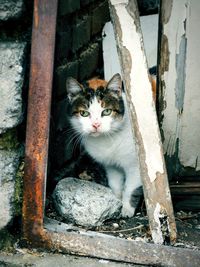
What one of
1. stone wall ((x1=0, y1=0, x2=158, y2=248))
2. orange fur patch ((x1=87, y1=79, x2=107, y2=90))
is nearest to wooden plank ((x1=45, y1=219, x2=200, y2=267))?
stone wall ((x1=0, y1=0, x2=158, y2=248))

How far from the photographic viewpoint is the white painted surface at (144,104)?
7.43ft

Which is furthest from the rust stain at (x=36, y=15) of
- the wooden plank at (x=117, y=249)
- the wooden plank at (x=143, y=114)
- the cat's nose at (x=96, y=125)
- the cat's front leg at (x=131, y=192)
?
the cat's front leg at (x=131, y=192)

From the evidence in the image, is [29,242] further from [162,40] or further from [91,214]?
[162,40]

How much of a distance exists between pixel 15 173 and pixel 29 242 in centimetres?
31

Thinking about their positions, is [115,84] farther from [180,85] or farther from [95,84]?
[180,85]

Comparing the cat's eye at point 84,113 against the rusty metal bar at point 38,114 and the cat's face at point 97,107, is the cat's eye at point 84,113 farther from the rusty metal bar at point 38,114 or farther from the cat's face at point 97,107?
the rusty metal bar at point 38,114

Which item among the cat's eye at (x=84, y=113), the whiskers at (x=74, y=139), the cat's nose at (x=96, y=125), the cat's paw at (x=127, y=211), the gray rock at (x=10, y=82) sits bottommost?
the cat's paw at (x=127, y=211)

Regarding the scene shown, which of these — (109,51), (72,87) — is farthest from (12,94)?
(109,51)

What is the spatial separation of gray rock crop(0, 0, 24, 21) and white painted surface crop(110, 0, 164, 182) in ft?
1.21

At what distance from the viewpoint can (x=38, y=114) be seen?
231cm

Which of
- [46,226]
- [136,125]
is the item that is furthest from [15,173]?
[136,125]

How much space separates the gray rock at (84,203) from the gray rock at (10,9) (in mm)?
856

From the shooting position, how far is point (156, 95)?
2777 mm

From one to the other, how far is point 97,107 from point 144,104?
65 centimetres
